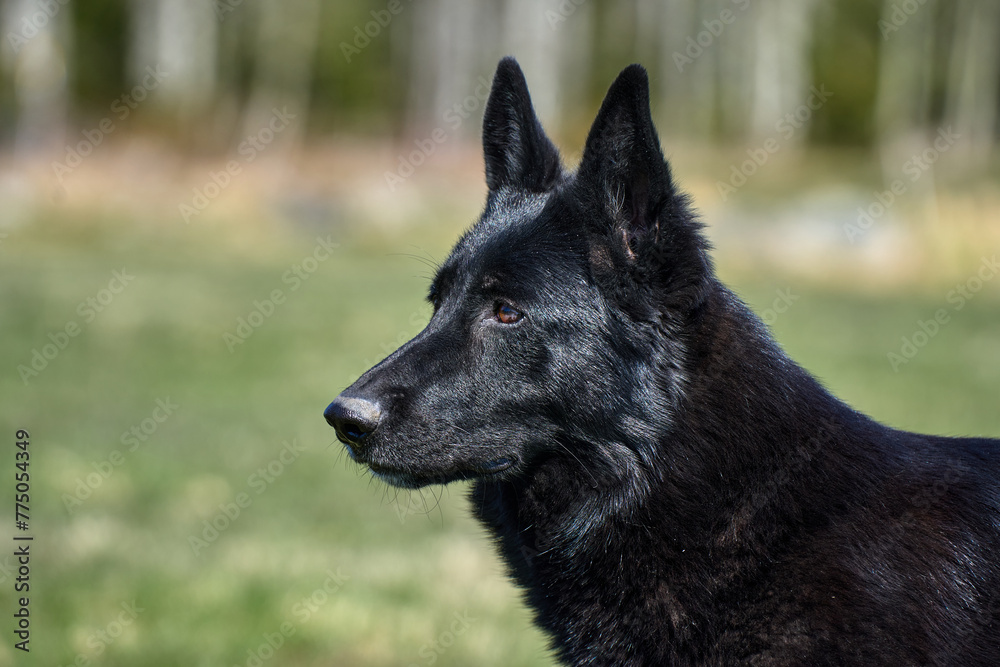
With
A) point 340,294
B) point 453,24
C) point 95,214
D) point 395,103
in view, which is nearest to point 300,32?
point 395,103

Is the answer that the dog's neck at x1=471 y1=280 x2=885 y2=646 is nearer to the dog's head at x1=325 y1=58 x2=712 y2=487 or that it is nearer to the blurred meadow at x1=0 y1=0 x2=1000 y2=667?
the dog's head at x1=325 y1=58 x2=712 y2=487

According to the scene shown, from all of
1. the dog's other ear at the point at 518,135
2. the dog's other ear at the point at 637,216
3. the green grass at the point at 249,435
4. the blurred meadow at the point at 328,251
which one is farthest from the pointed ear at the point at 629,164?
the green grass at the point at 249,435

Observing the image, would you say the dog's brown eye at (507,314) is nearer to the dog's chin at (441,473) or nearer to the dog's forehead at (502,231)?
the dog's forehead at (502,231)

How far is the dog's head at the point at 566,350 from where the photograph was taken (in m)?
2.41

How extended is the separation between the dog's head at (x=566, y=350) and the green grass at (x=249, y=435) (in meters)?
0.60

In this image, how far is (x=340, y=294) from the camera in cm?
1409

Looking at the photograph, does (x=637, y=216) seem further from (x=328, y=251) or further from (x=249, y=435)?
(x=328, y=251)

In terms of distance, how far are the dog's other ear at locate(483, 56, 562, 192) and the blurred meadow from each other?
558 mm

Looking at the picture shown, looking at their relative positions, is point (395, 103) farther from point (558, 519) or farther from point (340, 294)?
point (558, 519)

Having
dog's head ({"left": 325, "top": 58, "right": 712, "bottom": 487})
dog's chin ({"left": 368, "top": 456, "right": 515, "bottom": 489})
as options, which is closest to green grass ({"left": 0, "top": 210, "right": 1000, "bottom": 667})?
dog's chin ({"left": 368, "top": 456, "right": 515, "bottom": 489})

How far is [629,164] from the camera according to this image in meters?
2.41

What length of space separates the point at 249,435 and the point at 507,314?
595 cm

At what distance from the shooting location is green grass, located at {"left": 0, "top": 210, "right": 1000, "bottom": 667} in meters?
3.88

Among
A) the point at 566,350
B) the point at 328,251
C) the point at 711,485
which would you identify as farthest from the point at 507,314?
the point at 328,251
